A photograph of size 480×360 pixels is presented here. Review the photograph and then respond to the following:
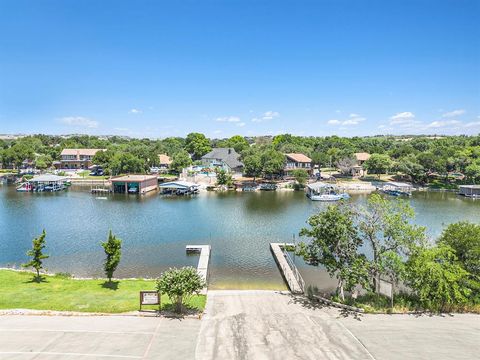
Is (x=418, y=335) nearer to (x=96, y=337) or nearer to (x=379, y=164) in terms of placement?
(x=96, y=337)

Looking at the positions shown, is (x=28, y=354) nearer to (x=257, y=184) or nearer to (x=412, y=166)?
(x=257, y=184)

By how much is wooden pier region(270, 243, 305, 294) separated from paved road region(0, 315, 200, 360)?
878 centimetres

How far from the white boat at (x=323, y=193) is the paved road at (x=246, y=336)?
139 ft

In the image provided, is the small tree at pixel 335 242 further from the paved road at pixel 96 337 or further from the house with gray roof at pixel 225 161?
the house with gray roof at pixel 225 161

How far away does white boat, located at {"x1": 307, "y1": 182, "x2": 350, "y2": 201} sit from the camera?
60.1 m

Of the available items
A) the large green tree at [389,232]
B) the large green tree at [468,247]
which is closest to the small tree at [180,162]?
the large green tree at [389,232]

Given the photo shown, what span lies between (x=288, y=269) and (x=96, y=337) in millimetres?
15957

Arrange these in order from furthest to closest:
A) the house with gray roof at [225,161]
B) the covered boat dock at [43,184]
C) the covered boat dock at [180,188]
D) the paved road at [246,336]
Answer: the house with gray roof at [225,161] < the covered boat dock at [43,184] < the covered boat dock at [180,188] < the paved road at [246,336]

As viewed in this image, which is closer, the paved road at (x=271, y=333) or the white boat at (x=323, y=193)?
the paved road at (x=271, y=333)

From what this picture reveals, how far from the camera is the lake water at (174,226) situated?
2844 cm

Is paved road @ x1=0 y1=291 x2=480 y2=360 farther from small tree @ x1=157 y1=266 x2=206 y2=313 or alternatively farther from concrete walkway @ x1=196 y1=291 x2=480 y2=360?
small tree @ x1=157 y1=266 x2=206 y2=313

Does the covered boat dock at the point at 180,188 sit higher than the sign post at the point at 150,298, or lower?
higher

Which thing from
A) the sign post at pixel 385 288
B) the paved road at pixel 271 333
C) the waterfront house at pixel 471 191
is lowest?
the sign post at pixel 385 288

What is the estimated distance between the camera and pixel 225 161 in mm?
97250
